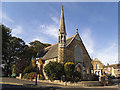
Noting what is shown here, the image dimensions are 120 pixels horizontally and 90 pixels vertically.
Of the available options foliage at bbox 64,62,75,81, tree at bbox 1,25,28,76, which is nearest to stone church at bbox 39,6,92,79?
foliage at bbox 64,62,75,81

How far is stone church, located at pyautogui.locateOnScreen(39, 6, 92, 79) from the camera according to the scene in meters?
22.5

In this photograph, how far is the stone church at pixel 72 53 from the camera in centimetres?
2245

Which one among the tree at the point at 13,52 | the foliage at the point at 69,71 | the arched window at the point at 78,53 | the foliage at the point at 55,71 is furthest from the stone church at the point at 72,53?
the tree at the point at 13,52

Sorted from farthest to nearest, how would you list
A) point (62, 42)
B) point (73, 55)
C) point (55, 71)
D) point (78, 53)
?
point (78, 53) → point (73, 55) → point (62, 42) → point (55, 71)

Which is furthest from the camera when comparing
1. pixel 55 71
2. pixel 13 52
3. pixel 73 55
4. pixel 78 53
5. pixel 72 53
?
pixel 13 52

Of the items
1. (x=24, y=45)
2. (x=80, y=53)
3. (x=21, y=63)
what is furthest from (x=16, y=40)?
(x=80, y=53)

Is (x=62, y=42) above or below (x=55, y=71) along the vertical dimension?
above

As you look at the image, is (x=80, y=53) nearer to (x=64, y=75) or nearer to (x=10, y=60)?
(x=64, y=75)

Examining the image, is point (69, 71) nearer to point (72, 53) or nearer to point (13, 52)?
point (72, 53)

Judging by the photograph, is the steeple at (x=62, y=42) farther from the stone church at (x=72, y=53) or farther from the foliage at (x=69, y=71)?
the foliage at (x=69, y=71)

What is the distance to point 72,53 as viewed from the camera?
2475 cm

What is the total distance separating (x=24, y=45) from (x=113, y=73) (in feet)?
141

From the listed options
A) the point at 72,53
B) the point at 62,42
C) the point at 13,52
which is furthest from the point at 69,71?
the point at 13,52

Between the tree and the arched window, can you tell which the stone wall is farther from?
the tree
